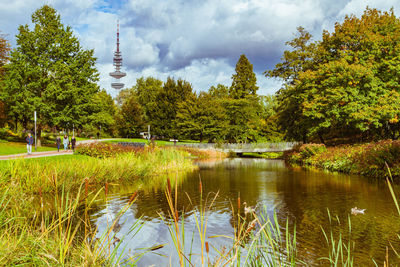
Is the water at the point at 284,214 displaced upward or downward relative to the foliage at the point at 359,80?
downward

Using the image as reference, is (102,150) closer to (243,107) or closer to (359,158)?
(359,158)

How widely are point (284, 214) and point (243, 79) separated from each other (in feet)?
150

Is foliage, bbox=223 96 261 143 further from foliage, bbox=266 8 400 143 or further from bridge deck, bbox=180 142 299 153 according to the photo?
foliage, bbox=266 8 400 143

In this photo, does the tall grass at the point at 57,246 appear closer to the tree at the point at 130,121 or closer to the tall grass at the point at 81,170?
the tall grass at the point at 81,170

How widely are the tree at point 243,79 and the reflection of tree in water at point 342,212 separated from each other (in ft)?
127

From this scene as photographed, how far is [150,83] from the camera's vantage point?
Result: 71438 mm

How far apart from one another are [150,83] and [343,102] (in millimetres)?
53730

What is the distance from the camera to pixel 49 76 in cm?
2889

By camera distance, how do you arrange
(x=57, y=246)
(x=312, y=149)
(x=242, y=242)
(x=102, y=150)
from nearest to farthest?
1. (x=242, y=242)
2. (x=57, y=246)
3. (x=102, y=150)
4. (x=312, y=149)

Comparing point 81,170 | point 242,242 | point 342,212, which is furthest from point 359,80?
point 242,242

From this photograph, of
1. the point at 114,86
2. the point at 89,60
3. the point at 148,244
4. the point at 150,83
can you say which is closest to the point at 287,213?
the point at 148,244

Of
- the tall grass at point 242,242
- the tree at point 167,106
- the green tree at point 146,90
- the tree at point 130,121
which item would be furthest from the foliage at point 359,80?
the green tree at point 146,90

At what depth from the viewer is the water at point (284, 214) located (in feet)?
19.8

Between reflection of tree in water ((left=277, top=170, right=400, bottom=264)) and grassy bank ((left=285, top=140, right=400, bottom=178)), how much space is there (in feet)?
6.88
